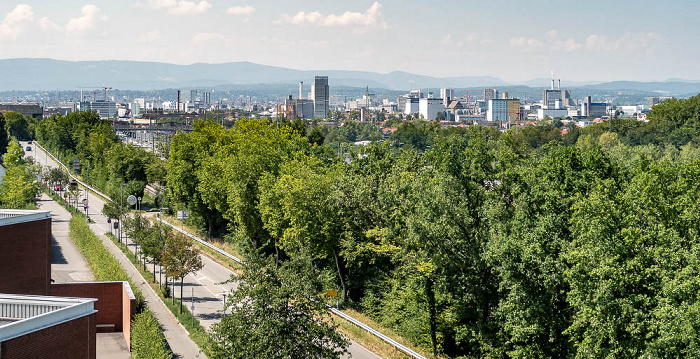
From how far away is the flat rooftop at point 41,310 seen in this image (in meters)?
15.2

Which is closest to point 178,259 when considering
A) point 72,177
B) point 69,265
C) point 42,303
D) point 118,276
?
point 118,276

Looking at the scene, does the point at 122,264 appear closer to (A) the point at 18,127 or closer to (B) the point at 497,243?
(B) the point at 497,243

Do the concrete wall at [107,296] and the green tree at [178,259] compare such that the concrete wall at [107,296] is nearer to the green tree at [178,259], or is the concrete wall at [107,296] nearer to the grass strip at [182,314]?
the grass strip at [182,314]

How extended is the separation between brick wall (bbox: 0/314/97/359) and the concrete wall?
9804 millimetres

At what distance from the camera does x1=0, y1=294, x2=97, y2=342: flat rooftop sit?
1519cm

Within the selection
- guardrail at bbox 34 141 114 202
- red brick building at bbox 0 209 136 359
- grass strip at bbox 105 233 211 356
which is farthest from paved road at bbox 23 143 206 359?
guardrail at bbox 34 141 114 202

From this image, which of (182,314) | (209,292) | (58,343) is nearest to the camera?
(58,343)

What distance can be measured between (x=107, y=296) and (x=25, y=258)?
4.96m

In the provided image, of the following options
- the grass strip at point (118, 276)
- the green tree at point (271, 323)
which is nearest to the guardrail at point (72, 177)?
the grass strip at point (118, 276)

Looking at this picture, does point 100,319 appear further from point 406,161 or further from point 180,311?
point 406,161

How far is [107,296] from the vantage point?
27.1 meters

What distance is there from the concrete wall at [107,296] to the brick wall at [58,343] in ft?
32.2

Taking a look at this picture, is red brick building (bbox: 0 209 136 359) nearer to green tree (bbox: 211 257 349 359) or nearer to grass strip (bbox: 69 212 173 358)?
grass strip (bbox: 69 212 173 358)

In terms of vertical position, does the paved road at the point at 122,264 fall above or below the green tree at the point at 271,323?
below
